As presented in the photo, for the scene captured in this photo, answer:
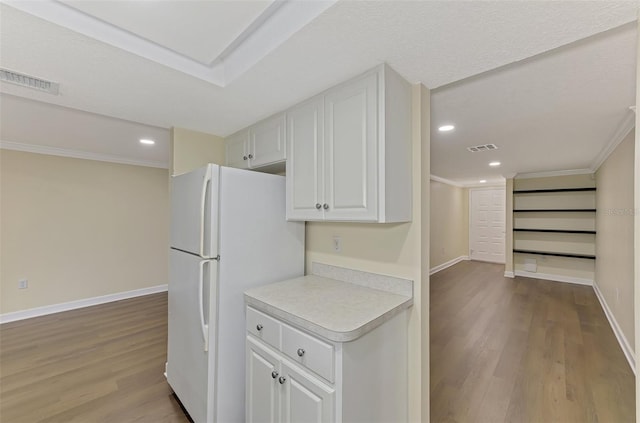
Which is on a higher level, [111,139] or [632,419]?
[111,139]

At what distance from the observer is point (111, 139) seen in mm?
3338

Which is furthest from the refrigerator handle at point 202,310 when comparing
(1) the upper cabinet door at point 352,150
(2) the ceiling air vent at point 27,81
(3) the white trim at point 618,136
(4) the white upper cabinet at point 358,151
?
(3) the white trim at point 618,136

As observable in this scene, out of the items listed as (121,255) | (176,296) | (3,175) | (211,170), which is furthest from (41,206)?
(211,170)

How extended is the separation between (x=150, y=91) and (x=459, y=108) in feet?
7.68

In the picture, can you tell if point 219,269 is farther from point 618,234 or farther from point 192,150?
point 618,234

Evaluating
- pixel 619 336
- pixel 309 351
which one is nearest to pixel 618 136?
pixel 619 336

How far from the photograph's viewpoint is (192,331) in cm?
187

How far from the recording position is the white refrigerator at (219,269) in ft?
5.66

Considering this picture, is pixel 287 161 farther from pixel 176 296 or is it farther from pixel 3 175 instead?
pixel 3 175

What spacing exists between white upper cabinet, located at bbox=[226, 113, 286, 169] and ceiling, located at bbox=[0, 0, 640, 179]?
11 centimetres

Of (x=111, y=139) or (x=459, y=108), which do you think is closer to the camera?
(x=459, y=108)

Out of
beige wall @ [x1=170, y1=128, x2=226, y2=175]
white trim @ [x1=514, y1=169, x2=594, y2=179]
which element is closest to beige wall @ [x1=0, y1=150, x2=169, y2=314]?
beige wall @ [x1=170, y1=128, x2=226, y2=175]

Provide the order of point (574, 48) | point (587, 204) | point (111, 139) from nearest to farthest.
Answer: point (574, 48) → point (111, 139) → point (587, 204)

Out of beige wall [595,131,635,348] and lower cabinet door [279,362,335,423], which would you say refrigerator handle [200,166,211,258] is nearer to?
lower cabinet door [279,362,335,423]
